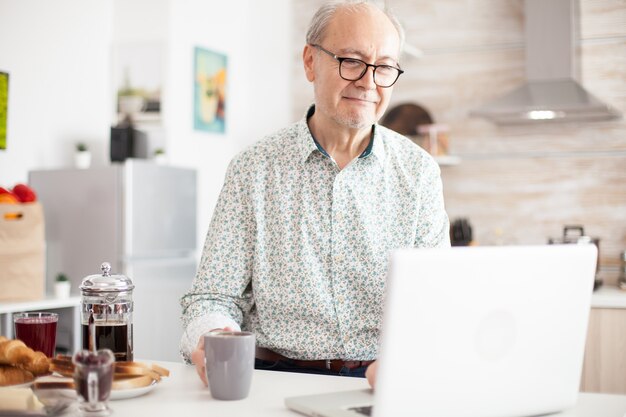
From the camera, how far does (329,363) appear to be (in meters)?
1.76

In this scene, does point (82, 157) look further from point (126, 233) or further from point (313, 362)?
point (313, 362)

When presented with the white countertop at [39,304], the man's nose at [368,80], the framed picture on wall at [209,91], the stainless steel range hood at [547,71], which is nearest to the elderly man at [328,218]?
the man's nose at [368,80]

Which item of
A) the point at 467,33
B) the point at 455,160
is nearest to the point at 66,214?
the point at 455,160

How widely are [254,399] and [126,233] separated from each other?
2.61 meters

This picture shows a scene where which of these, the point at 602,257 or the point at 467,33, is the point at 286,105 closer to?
the point at 467,33

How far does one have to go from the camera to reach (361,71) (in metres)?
1.80

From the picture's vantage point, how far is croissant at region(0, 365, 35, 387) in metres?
1.38

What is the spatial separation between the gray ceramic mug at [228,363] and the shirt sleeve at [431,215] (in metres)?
0.69

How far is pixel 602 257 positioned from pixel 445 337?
333 centimetres

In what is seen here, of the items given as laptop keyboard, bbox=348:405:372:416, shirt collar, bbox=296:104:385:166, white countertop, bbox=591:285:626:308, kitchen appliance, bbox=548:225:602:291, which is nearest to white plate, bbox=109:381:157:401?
laptop keyboard, bbox=348:405:372:416

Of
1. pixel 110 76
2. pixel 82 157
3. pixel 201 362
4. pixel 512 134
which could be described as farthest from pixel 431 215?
pixel 110 76

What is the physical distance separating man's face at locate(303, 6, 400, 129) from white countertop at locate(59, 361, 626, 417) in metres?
0.63

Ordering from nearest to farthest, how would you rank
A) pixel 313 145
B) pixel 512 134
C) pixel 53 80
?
pixel 313 145, pixel 53 80, pixel 512 134

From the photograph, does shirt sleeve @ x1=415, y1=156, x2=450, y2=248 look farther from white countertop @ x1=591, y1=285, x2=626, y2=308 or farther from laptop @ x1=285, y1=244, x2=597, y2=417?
white countertop @ x1=591, y1=285, x2=626, y2=308
